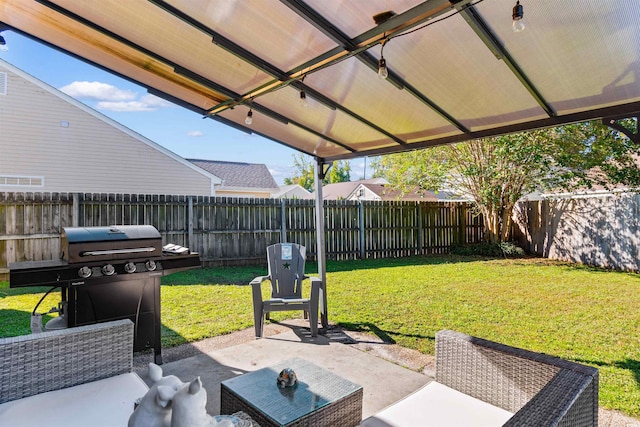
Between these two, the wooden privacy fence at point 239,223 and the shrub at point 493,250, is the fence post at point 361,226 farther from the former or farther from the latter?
the shrub at point 493,250

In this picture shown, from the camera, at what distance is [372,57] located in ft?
8.07

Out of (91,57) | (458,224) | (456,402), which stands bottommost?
(456,402)

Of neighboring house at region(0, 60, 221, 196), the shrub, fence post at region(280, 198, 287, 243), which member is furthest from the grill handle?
the shrub

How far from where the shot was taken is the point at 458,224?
38.6 ft

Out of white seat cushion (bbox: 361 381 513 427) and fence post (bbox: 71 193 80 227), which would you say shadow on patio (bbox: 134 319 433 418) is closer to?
white seat cushion (bbox: 361 381 513 427)

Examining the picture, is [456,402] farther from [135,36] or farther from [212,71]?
[135,36]

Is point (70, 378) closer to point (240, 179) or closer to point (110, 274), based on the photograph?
point (110, 274)

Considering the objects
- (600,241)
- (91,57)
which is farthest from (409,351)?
(600,241)

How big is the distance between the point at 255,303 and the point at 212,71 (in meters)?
2.29

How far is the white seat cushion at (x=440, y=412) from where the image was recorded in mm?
1681

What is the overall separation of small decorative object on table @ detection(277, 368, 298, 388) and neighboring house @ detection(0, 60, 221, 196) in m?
10.8

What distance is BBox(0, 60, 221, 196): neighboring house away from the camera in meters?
9.58

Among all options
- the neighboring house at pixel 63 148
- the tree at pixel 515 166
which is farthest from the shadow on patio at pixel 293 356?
the neighboring house at pixel 63 148

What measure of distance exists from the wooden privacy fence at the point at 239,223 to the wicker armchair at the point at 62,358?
5731 mm
